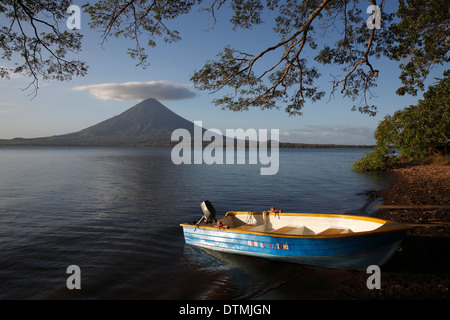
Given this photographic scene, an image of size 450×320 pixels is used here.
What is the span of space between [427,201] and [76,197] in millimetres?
23967

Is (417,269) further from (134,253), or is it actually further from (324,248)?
(134,253)

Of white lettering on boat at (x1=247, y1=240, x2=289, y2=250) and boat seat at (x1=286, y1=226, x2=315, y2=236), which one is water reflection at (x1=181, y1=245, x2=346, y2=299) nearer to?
white lettering on boat at (x1=247, y1=240, x2=289, y2=250)

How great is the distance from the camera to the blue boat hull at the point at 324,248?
749cm

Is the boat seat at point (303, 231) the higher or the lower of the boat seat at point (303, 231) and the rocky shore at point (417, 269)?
the higher

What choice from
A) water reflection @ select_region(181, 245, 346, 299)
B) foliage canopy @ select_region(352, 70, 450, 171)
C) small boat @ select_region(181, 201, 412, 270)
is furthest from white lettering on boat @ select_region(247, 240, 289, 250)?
foliage canopy @ select_region(352, 70, 450, 171)

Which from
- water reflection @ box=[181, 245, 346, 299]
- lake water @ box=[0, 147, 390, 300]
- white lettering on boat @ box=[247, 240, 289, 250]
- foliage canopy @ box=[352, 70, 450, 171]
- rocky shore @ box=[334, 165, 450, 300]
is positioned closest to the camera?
rocky shore @ box=[334, 165, 450, 300]

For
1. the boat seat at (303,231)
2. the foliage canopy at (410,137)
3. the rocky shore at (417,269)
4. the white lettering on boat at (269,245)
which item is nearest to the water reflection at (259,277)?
the rocky shore at (417,269)

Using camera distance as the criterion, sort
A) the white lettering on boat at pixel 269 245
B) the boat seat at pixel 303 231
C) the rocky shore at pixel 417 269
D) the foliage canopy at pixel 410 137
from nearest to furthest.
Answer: the rocky shore at pixel 417 269 → the white lettering on boat at pixel 269 245 → the boat seat at pixel 303 231 → the foliage canopy at pixel 410 137

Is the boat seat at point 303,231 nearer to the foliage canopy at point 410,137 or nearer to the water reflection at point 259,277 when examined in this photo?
the water reflection at point 259,277

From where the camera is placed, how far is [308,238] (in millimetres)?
8016

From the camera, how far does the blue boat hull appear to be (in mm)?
7488

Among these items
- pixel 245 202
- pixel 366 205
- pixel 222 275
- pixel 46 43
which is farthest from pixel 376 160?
pixel 46 43
